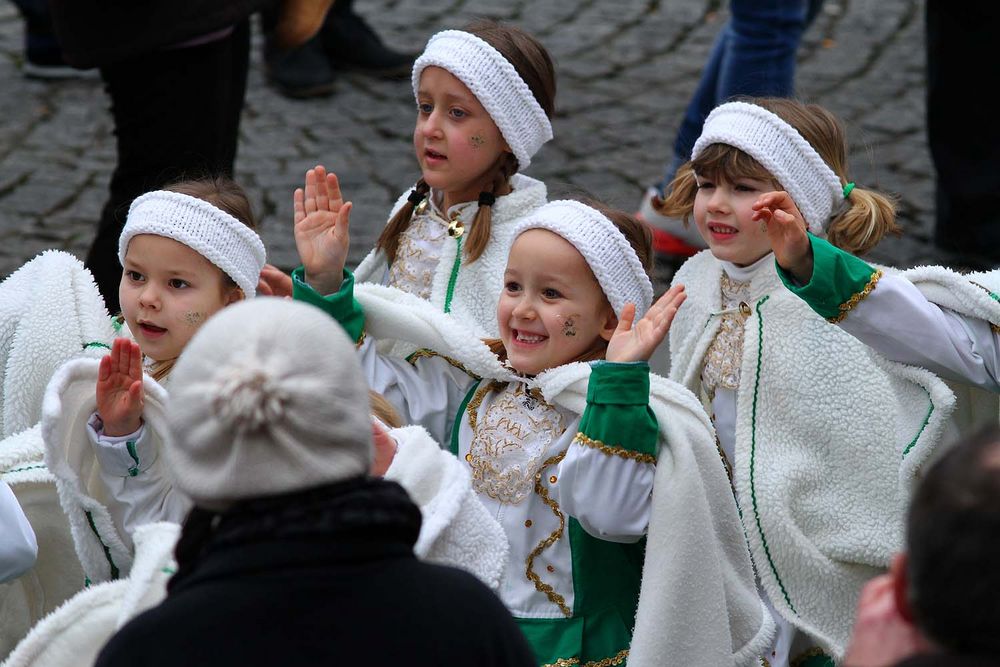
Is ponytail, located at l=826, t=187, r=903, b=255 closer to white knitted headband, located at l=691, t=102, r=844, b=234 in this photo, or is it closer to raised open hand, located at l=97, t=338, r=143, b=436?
white knitted headband, located at l=691, t=102, r=844, b=234

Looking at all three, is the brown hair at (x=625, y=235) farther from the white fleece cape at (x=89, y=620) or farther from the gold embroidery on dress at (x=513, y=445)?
the white fleece cape at (x=89, y=620)

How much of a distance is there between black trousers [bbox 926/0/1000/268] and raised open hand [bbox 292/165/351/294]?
3218 millimetres

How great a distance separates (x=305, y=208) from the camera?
3857 mm

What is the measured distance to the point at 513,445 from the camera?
3.32 meters

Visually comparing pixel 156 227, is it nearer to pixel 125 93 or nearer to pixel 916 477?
pixel 125 93

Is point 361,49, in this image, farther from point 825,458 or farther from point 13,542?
point 13,542

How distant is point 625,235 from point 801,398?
627 mm

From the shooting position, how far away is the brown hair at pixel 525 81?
4078mm

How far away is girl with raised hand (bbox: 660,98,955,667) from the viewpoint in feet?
11.8

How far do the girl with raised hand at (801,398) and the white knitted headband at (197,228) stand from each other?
1.16m

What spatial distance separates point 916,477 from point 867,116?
413cm

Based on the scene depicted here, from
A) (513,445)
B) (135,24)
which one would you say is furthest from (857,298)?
(135,24)

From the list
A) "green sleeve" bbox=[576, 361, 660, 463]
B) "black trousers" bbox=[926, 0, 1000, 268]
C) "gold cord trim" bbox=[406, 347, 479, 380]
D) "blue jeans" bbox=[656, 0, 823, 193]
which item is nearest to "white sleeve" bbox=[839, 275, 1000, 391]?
"green sleeve" bbox=[576, 361, 660, 463]

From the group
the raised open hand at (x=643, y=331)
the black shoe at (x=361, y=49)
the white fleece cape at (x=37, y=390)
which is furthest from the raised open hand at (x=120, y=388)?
the black shoe at (x=361, y=49)
